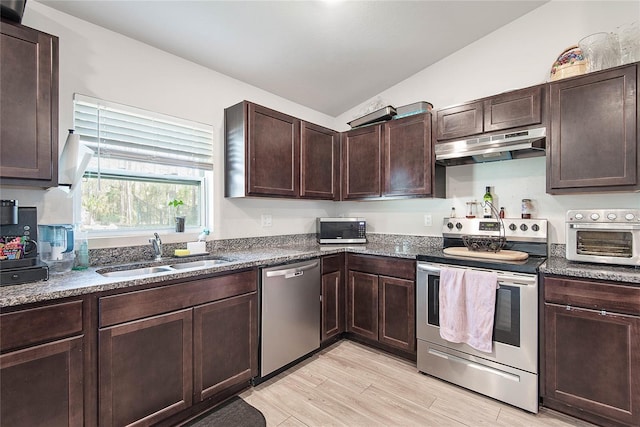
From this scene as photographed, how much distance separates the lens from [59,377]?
4.51 feet

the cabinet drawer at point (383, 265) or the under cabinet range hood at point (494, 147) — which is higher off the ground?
the under cabinet range hood at point (494, 147)

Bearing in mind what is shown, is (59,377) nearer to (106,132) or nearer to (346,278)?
(106,132)

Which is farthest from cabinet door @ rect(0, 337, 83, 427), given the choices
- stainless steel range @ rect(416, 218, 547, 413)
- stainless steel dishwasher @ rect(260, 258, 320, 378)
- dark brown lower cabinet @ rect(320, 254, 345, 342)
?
stainless steel range @ rect(416, 218, 547, 413)

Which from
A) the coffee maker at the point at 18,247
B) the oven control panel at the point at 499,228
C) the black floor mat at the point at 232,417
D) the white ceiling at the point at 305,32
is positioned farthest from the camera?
the oven control panel at the point at 499,228

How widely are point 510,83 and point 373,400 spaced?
2844 mm

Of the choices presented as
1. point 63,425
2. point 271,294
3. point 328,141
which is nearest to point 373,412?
point 271,294

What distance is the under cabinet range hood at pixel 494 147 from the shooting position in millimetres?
2195

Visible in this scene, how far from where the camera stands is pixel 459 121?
2580mm

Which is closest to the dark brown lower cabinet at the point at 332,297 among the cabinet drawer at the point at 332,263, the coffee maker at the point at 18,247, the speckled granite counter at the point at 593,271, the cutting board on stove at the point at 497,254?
the cabinet drawer at the point at 332,263

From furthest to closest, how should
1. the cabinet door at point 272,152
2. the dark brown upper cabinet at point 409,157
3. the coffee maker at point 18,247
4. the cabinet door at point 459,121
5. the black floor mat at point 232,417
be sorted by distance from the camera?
the dark brown upper cabinet at point 409,157 → the cabinet door at point 272,152 → the cabinet door at point 459,121 → the black floor mat at point 232,417 → the coffee maker at point 18,247

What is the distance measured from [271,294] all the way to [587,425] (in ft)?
7.17

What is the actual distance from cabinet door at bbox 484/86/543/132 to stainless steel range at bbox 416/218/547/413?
0.79 metres

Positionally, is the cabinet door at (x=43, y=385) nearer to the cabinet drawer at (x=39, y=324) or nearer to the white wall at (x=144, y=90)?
the cabinet drawer at (x=39, y=324)

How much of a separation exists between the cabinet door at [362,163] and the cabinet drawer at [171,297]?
62.7 inches
